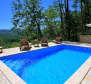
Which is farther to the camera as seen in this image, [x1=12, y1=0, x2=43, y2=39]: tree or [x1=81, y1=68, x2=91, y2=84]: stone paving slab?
[x1=12, y1=0, x2=43, y2=39]: tree

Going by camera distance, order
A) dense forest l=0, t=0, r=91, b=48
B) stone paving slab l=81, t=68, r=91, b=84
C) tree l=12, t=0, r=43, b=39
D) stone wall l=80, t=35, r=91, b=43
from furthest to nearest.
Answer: tree l=12, t=0, r=43, b=39 → dense forest l=0, t=0, r=91, b=48 → stone wall l=80, t=35, r=91, b=43 → stone paving slab l=81, t=68, r=91, b=84

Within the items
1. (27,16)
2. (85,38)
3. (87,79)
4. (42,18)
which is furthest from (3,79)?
(42,18)

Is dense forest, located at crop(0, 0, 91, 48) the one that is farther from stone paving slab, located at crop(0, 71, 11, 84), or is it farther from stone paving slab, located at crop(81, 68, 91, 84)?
stone paving slab, located at crop(0, 71, 11, 84)

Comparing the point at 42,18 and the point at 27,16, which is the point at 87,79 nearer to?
the point at 42,18

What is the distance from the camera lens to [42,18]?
634 inches

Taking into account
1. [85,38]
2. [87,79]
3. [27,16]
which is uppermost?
[27,16]

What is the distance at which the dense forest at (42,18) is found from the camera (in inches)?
538

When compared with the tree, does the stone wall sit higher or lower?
lower

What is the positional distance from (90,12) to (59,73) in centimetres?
1471

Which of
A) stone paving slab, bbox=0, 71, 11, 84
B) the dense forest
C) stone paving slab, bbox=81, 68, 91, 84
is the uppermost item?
the dense forest

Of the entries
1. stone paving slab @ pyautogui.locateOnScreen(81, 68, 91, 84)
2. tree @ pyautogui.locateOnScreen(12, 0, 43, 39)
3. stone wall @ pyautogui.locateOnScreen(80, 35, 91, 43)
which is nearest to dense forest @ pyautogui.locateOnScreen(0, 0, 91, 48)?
tree @ pyautogui.locateOnScreen(12, 0, 43, 39)

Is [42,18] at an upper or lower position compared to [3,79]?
upper

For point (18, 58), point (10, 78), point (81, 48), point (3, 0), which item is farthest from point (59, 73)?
point (3, 0)

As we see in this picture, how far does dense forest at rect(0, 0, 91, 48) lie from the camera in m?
13.7
